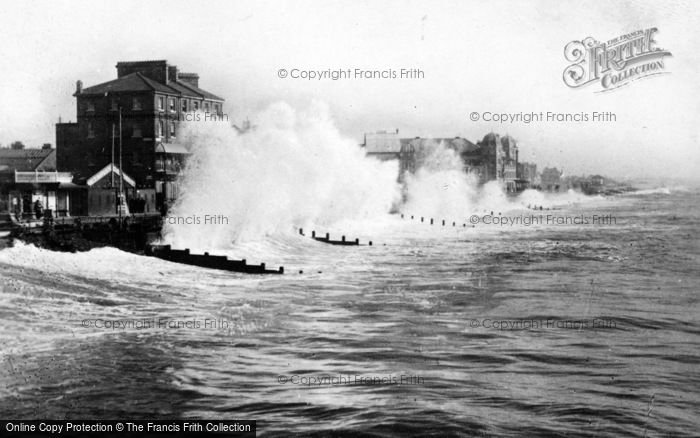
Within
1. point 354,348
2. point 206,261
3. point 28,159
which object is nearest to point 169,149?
point 28,159

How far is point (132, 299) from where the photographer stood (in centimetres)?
2380

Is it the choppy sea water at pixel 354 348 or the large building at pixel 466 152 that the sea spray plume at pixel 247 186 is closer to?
the choppy sea water at pixel 354 348

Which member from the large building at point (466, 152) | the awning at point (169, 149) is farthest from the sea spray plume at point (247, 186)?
the large building at point (466, 152)

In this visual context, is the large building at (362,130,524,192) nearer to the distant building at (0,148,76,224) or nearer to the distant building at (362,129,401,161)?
the distant building at (362,129,401,161)

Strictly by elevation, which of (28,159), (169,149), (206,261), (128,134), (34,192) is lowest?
(206,261)

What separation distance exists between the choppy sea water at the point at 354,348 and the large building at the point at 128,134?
33.0 meters

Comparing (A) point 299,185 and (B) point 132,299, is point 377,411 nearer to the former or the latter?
(B) point 132,299

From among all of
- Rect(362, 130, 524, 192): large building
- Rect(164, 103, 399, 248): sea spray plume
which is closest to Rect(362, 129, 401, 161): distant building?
Rect(362, 130, 524, 192): large building

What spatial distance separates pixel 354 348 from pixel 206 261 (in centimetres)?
1742

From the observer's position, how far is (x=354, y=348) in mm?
17000

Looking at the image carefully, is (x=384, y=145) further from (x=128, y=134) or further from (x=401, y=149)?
(x=128, y=134)

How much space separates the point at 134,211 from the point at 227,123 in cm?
1089

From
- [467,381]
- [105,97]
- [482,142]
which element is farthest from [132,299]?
[482,142]

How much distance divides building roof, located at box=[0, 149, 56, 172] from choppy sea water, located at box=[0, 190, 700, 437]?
43.6 metres
